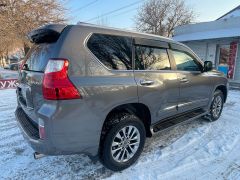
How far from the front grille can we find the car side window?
8.36 ft

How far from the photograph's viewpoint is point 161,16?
96.2 ft

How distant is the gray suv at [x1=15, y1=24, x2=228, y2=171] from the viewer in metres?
2.24

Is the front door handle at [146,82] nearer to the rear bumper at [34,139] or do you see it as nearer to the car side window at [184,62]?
the car side window at [184,62]

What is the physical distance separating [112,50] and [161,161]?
180 cm

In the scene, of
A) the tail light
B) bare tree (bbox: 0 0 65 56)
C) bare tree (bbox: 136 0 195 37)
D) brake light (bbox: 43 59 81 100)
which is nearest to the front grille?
the tail light

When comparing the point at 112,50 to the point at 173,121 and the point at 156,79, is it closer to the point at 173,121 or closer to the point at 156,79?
the point at 156,79

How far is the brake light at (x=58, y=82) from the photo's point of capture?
85.4 inches

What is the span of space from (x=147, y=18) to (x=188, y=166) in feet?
94.3

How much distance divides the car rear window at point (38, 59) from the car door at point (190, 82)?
2150 mm

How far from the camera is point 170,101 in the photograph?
11.4 ft

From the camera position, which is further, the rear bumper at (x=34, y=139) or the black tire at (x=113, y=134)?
the black tire at (x=113, y=134)

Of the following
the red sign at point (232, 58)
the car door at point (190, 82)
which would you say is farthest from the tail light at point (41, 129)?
the red sign at point (232, 58)

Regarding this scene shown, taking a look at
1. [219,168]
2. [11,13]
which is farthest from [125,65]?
[11,13]

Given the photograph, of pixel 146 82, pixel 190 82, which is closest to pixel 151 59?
pixel 146 82
